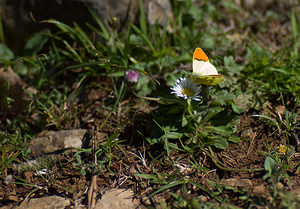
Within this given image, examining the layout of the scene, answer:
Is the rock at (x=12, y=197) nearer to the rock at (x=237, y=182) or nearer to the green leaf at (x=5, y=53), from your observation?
the rock at (x=237, y=182)

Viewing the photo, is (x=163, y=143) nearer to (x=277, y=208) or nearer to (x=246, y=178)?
(x=246, y=178)

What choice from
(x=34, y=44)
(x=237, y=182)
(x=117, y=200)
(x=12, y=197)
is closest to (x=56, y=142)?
(x=12, y=197)

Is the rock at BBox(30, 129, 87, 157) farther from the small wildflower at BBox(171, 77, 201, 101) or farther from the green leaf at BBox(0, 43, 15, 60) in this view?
the green leaf at BBox(0, 43, 15, 60)

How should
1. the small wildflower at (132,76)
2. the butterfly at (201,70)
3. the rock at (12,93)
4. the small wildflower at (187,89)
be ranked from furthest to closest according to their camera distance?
the rock at (12,93), the small wildflower at (132,76), the small wildflower at (187,89), the butterfly at (201,70)

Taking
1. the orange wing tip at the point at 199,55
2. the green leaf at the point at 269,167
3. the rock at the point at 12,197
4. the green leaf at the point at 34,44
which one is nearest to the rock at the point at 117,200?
the rock at the point at 12,197

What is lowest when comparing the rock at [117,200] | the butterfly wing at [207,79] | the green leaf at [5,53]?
the rock at [117,200]

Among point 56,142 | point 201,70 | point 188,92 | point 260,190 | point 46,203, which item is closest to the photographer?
point 260,190

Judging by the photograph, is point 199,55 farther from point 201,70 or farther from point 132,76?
point 132,76
